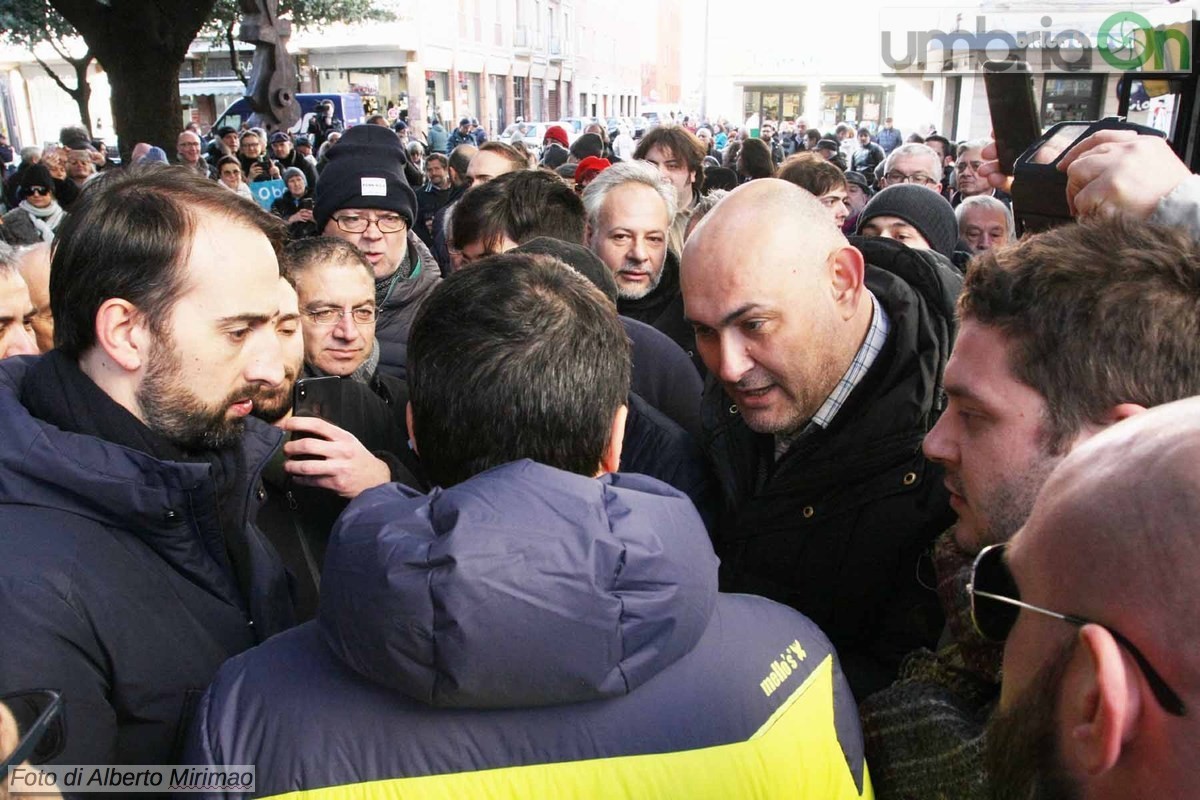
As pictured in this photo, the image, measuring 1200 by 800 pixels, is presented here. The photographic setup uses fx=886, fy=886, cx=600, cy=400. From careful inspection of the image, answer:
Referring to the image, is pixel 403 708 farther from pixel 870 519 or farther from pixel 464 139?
pixel 464 139

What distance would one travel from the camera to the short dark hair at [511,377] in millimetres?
1276

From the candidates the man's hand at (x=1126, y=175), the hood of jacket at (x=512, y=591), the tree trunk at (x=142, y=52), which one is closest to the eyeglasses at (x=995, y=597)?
the hood of jacket at (x=512, y=591)

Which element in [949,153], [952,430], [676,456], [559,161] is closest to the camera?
[952,430]

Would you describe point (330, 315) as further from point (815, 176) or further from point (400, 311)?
point (815, 176)

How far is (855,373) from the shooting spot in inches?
80.9

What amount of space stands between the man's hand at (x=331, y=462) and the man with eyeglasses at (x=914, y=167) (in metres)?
5.35

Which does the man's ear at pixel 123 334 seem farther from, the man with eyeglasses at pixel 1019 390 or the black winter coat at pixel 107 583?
the man with eyeglasses at pixel 1019 390

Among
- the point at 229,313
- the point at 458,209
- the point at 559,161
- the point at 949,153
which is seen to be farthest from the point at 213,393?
the point at 949,153

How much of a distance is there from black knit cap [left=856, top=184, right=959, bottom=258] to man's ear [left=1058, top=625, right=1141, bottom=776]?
139 inches

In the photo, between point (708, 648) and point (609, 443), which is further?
point (609, 443)

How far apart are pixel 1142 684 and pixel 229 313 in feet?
5.31

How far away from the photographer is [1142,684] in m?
0.74

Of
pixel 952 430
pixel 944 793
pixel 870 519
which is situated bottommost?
pixel 944 793

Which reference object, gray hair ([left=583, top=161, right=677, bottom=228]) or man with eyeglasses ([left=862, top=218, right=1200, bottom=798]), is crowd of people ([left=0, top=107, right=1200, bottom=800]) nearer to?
man with eyeglasses ([left=862, top=218, right=1200, bottom=798])
